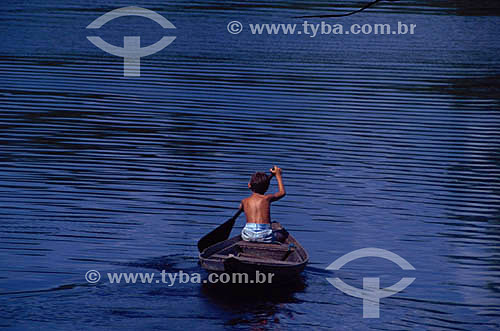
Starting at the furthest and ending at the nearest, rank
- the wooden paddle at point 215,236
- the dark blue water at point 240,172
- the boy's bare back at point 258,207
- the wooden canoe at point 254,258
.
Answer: the boy's bare back at point 258,207
the wooden paddle at point 215,236
the wooden canoe at point 254,258
the dark blue water at point 240,172

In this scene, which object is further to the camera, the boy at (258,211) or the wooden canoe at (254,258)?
the boy at (258,211)

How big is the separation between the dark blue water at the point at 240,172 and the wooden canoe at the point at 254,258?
0.39 m

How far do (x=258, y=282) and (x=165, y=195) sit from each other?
7.22 m

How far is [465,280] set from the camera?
16.1 m

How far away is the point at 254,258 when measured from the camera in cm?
1457

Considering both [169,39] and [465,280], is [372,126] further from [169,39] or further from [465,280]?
[169,39]

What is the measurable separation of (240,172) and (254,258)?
8871 millimetres

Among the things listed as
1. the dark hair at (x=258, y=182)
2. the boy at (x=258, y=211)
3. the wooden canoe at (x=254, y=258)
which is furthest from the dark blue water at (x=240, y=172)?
the dark hair at (x=258, y=182)

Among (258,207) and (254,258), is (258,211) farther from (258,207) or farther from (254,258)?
(254,258)

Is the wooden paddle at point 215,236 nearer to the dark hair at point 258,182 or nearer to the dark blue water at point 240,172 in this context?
the dark blue water at point 240,172

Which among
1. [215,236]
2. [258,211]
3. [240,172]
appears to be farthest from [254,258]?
[240,172]

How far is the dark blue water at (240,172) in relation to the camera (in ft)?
45.8

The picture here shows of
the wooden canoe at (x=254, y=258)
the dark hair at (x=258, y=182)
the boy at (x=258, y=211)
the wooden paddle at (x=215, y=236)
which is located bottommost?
the wooden canoe at (x=254, y=258)

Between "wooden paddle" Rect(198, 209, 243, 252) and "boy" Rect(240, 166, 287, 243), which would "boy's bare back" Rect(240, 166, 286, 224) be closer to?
"boy" Rect(240, 166, 287, 243)
